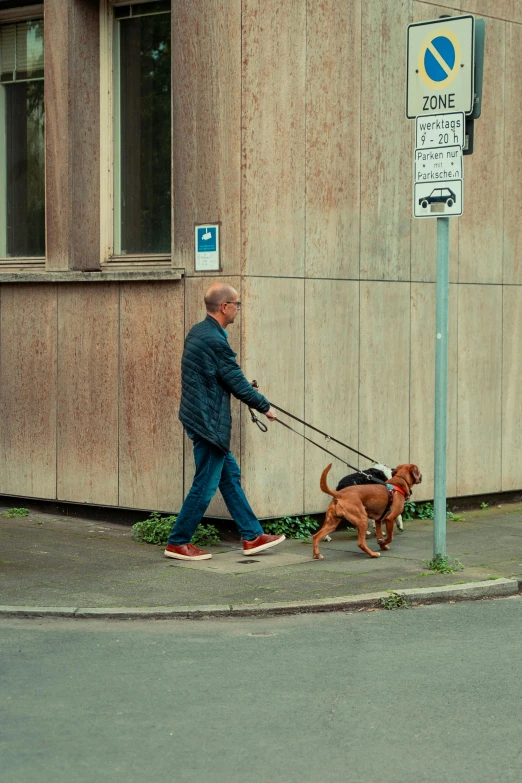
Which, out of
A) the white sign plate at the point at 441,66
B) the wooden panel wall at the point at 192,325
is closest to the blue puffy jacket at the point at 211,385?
the wooden panel wall at the point at 192,325

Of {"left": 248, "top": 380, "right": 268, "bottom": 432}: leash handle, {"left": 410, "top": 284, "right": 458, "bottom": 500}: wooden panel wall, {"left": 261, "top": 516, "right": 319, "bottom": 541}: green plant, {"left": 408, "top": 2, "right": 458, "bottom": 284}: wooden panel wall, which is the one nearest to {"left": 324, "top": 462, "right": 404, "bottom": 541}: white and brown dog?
{"left": 261, "top": 516, "right": 319, "bottom": 541}: green plant

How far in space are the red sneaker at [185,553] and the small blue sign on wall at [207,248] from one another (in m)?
Result: 2.35

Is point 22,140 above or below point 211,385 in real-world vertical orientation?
above

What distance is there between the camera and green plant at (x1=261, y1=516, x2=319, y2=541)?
1094 cm

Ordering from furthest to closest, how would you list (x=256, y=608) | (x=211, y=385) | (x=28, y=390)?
(x=28, y=390)
(x=211, y=385)
(x=256, y=608)

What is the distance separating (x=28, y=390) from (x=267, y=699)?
21.5ft

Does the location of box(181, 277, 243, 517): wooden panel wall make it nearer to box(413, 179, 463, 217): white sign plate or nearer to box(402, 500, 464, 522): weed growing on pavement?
box(413, 179, 463, 217): white sign plate

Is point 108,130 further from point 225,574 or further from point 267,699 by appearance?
point 267,699

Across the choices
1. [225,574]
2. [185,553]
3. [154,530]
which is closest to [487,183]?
[154,530]

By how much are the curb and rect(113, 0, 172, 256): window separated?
4.24 m

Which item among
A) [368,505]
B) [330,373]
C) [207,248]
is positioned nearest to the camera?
[368,505]

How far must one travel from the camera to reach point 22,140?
12.7m

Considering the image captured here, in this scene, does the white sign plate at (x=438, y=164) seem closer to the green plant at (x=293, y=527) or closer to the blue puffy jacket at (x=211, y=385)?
the blue puffy jacket at (x=211, y=385)

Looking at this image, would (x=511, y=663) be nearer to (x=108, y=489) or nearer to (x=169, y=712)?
(x=169, y=712)
